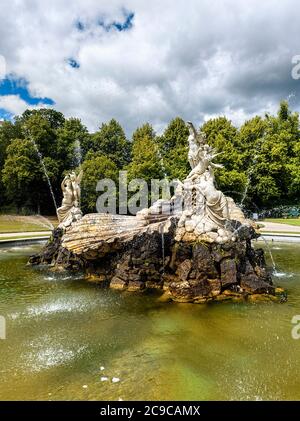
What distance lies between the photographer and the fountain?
1251 cm

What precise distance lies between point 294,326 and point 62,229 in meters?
14.7

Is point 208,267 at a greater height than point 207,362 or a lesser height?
greater

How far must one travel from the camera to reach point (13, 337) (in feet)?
29.4

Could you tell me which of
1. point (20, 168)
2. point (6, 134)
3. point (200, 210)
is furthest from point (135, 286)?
point (6, 134)

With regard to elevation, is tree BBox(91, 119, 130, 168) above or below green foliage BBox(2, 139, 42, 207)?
above

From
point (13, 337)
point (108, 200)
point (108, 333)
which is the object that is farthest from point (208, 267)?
point (108, 200)

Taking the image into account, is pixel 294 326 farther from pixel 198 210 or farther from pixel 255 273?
pixel 198 210

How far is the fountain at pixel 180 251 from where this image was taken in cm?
1251

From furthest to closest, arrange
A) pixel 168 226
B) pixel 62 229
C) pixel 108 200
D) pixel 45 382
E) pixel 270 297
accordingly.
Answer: pixel 108 200
pixel 62 229
pixel 168 226
pixel 270 297
pixel 45 382

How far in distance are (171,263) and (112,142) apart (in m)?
49.2

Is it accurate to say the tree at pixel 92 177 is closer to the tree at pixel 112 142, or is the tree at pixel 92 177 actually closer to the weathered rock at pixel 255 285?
the tree at pixel 112 142

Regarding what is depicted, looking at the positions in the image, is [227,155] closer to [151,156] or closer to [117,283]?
[151,156]

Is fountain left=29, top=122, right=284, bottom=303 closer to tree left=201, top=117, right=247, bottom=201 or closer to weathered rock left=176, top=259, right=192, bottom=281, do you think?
weathered rock left=176, top=259, right=192, bottom=281

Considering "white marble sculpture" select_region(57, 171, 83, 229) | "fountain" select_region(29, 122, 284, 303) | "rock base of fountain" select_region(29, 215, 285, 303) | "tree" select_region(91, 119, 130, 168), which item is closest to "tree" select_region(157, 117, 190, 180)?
"tree" select_region(91, 119, 130, 168)
